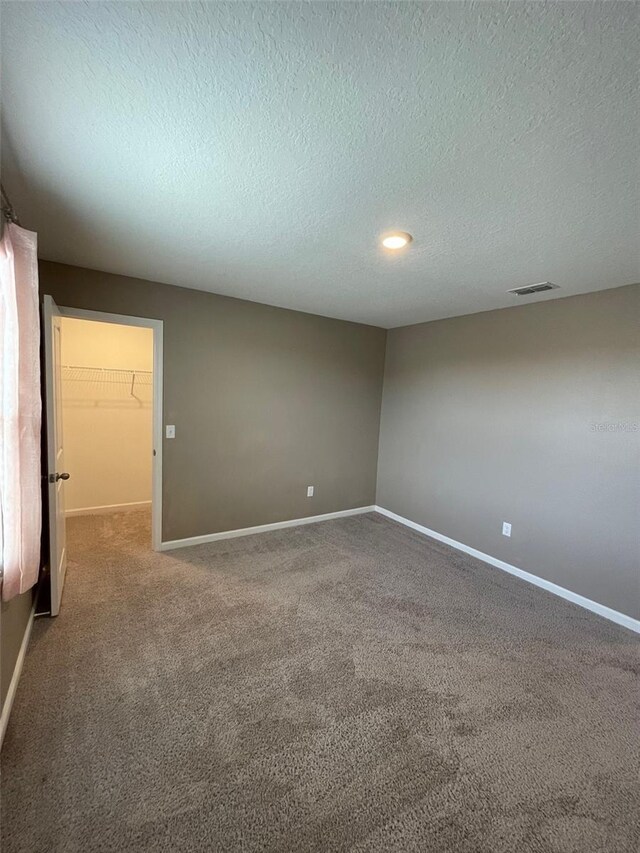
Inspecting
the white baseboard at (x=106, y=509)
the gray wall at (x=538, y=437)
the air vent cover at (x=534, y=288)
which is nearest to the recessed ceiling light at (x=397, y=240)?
the air vent cover at (x=534, y=288)

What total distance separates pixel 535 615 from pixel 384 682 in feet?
4.72

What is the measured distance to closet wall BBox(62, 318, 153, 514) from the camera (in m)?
4.07

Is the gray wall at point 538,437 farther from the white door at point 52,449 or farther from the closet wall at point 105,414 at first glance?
the white door at point 52,449

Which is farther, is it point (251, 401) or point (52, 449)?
point (251, 401)

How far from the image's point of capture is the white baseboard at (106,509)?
4127 mm

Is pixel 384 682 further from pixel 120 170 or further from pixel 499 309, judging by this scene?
pixel 499 309

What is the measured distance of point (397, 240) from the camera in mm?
2064

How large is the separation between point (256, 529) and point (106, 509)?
1.92 metres

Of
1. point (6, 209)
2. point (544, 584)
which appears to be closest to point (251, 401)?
point (6, 209)

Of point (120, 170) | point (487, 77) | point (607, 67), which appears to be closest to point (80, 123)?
point (120, 170)

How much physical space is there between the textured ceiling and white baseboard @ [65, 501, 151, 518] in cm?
303

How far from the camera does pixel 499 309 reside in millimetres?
3420

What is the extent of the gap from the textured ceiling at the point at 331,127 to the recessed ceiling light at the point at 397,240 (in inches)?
2.5

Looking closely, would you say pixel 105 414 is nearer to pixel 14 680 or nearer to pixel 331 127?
pixel 14 680
